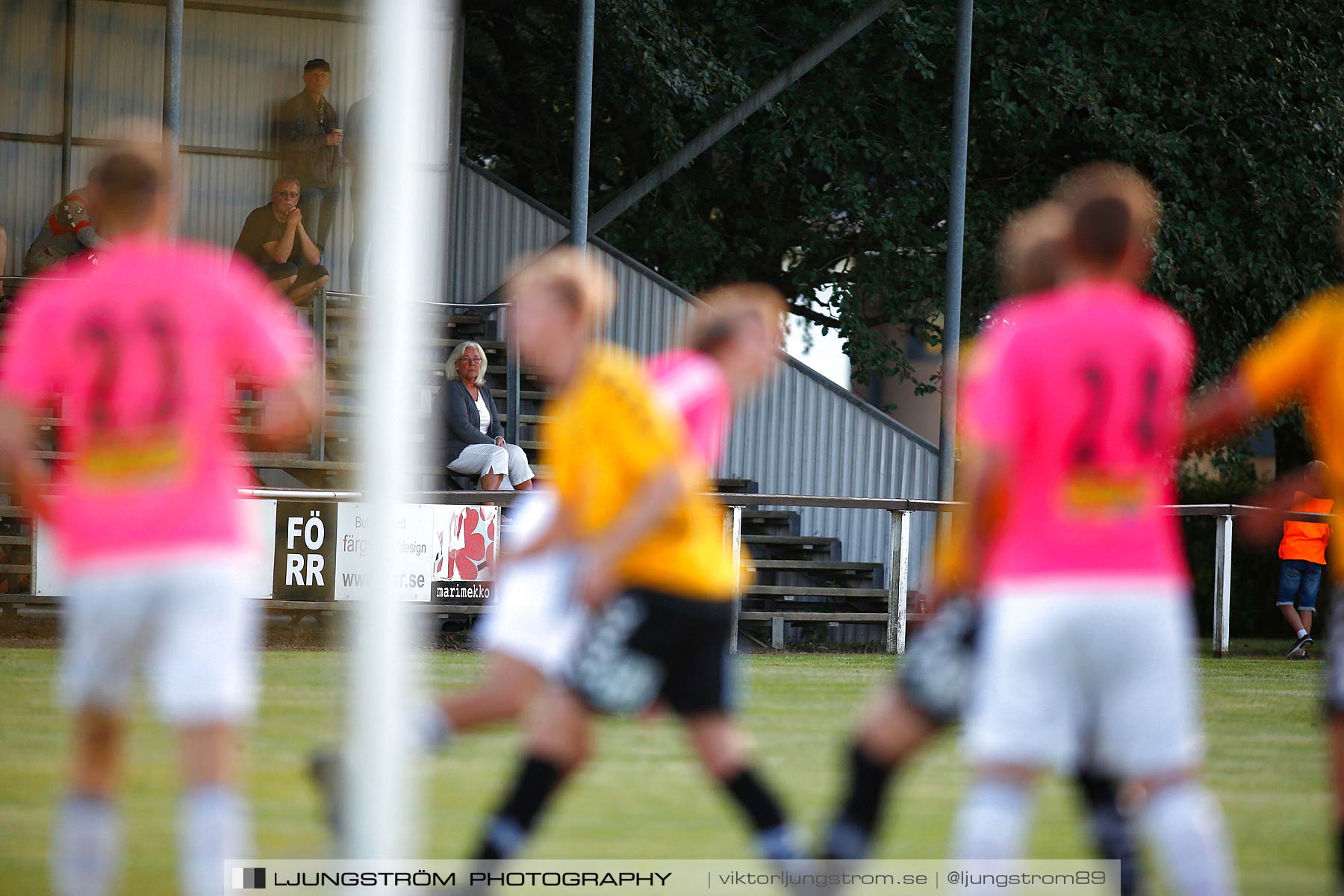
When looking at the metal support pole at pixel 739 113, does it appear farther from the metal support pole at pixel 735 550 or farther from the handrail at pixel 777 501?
the metal support pole at pixel 735 550

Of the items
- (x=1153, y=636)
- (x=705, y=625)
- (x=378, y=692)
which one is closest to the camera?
(x=378, y=692)

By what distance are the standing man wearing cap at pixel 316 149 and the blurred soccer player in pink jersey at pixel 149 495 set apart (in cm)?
1420

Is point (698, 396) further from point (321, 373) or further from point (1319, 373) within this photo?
point (321, 373)

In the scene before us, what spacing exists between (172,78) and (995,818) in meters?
12.6

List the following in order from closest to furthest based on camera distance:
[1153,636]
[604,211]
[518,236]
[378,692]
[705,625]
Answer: [378,692]
[1153,636]
[705,625]
[604,211]
[518,236]

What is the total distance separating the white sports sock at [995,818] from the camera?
4273 millimetres

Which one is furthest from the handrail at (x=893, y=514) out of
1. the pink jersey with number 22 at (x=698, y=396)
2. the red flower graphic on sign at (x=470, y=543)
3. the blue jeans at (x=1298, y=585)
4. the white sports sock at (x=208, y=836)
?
the white sports sock at (x=208, y=836)

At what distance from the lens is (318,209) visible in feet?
62.3

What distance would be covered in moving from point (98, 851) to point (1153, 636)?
260cm

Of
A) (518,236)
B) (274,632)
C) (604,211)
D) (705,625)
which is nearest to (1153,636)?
(705,625)

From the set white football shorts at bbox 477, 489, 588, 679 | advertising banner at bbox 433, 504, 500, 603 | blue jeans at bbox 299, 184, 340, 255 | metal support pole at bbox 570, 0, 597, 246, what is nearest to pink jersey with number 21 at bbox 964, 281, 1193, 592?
white football shorts at bbox 477, 489, 588, 679

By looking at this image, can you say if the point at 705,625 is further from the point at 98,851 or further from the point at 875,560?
the point at 875,560

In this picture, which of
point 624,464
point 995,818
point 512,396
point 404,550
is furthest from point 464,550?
point 995,818

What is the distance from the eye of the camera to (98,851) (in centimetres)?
464
